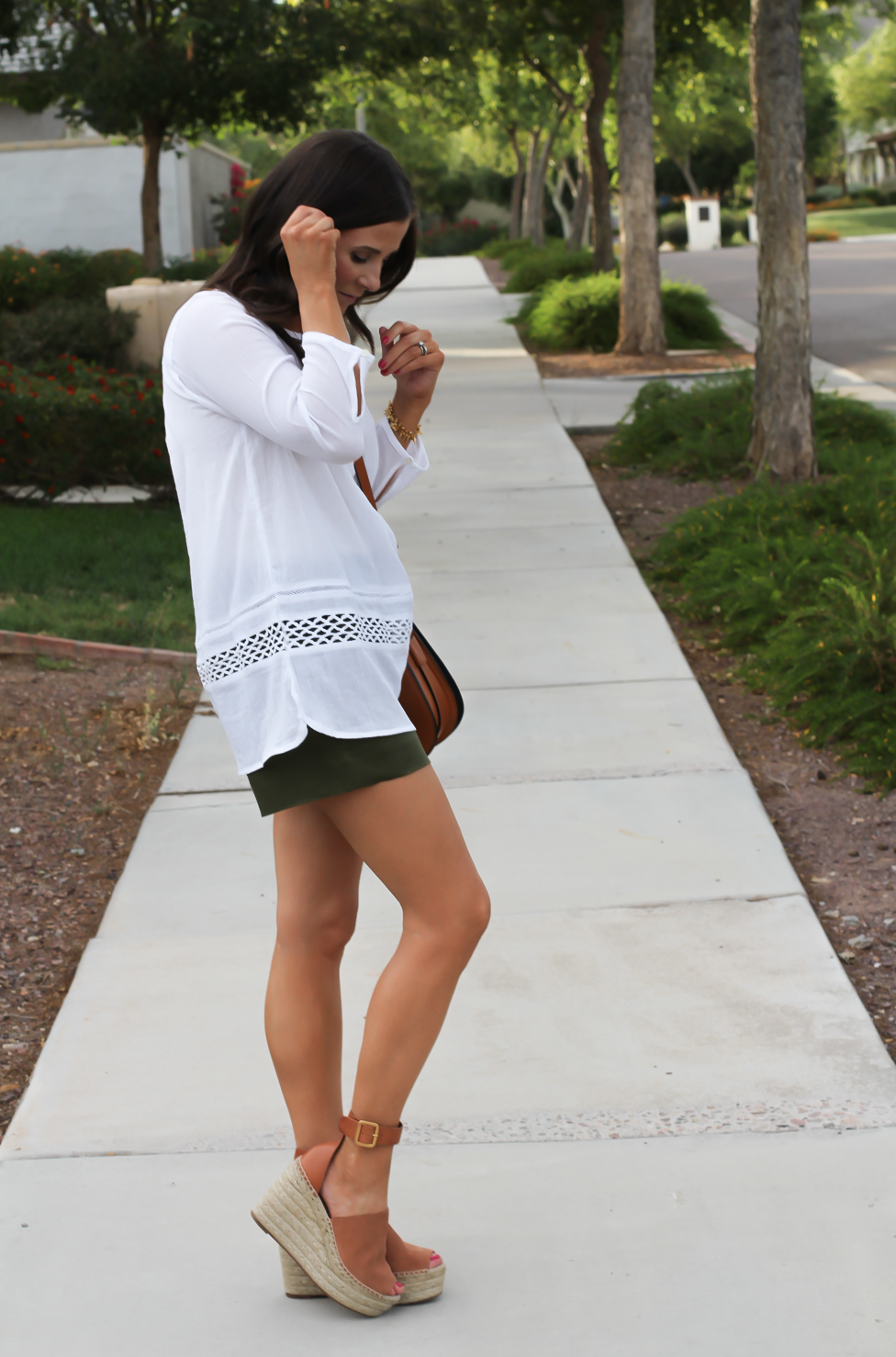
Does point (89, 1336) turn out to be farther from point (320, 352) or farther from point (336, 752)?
point (320, 352)

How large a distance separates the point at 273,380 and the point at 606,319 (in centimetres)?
1560

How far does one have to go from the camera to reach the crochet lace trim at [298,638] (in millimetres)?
2014

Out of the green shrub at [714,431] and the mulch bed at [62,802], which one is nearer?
the mulch bed at [62,802]

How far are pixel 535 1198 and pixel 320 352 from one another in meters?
1.63

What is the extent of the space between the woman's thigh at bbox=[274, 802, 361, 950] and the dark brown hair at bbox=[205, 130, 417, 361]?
0.74 metres

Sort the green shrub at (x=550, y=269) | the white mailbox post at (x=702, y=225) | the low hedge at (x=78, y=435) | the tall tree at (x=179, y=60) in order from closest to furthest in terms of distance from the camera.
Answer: the low hedge at (x=78, y=435), the tall tree at (x=179, y=60), the green shrub at (x=550, y=269), the white mailbox post at (x=702, y=225)

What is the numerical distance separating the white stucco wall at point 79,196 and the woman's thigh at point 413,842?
84.1 feet

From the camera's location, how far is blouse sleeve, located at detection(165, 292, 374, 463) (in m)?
1.93

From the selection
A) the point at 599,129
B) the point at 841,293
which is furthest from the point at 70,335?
the point at 841,293

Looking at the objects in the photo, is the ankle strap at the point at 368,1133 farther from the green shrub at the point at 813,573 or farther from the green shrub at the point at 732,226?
the green shrub at the point at 732,226

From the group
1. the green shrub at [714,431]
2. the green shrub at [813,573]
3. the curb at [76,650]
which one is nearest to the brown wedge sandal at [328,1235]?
the green shrub at [813,573]

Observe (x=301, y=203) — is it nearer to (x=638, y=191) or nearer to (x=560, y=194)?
(x=638, y=191)

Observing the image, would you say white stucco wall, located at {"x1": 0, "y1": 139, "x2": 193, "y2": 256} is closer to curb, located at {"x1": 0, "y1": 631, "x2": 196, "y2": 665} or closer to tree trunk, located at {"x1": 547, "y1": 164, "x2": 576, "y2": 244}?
curb, located at {"x1": 0, "y1": 631, "x2": 196, "y2": 665}

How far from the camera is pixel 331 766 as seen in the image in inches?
80.0
